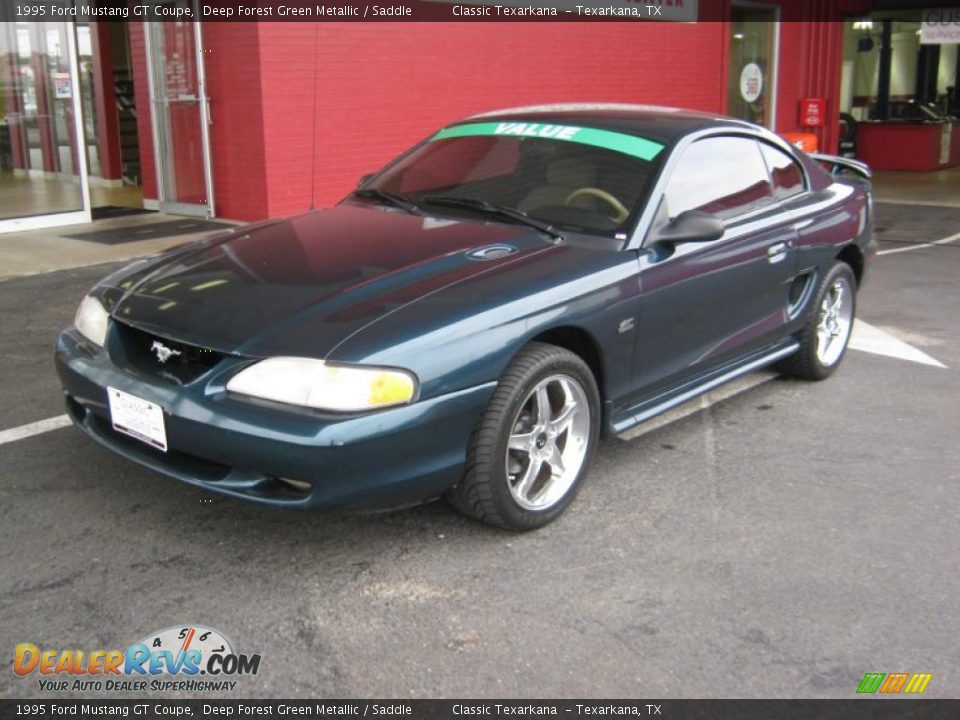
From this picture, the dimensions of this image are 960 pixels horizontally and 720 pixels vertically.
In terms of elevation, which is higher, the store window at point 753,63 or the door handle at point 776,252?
the store window at point 753,63

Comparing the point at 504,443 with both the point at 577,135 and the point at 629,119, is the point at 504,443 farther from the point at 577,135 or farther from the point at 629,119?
the point at 629,119

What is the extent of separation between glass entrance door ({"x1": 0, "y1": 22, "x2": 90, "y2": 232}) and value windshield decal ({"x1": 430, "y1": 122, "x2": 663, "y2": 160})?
23.3 ft

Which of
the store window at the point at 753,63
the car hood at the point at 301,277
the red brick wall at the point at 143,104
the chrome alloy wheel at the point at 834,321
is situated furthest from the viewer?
the store window at the point at 753,63

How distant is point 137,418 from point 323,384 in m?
0.71

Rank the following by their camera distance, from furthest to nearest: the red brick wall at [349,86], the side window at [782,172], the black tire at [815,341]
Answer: the red brick wall at [349,86], the black tire at [815,341], the side window at [782,172]

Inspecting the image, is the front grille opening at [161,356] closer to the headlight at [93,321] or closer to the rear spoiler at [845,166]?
the headlight at [93,321]

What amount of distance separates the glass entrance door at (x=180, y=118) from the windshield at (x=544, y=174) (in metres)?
6.20

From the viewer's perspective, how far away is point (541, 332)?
11.1ft

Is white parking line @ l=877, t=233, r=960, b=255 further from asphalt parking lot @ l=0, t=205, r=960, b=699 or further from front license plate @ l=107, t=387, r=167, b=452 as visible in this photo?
front license plate @ l=107, t=387, r=167, b=452

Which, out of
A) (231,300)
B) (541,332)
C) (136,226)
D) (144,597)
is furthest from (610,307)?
(136,226)

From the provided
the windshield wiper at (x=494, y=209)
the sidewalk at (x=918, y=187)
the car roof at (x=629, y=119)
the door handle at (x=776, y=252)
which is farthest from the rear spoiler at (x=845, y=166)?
the sidewalk at (x=918, y=187)

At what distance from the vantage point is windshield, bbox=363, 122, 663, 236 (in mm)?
4020

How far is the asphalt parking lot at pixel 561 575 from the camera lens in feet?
8.98

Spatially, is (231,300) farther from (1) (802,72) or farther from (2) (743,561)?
(1) (802,72)
